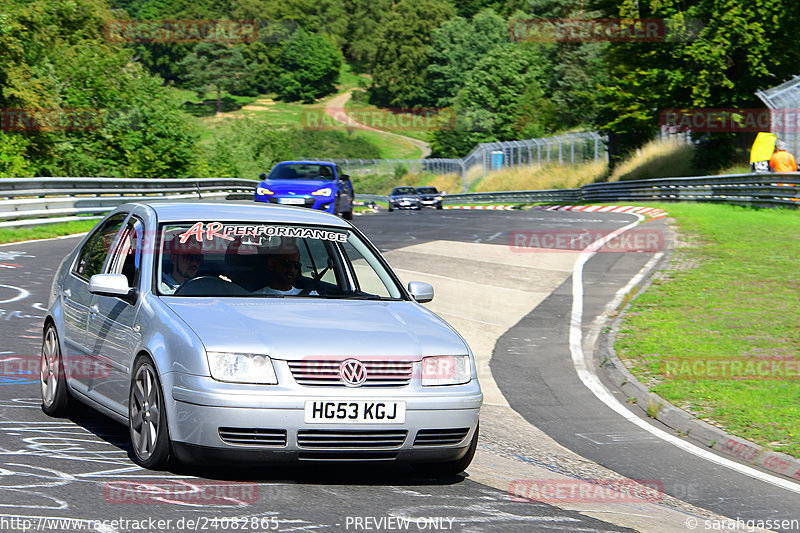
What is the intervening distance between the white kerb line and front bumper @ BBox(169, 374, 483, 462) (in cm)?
356

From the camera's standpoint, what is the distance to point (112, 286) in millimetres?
6492

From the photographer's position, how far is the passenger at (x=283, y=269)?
7047mm

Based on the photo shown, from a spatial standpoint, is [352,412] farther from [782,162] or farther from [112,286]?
[782,162]

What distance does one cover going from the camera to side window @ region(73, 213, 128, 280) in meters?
7.62

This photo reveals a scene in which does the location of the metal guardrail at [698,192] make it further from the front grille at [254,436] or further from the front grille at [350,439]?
the front grille at [254,436]
